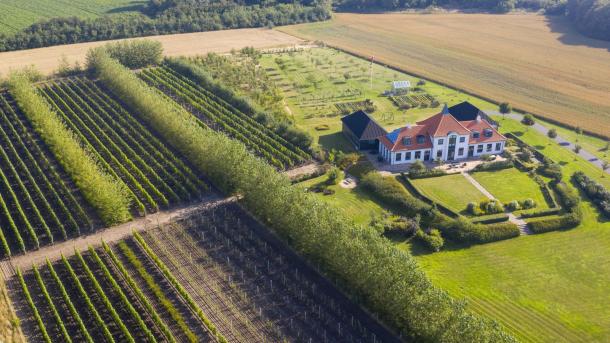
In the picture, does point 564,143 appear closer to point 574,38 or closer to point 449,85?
point 449,85

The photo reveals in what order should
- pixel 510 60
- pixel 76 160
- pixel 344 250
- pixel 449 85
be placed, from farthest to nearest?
pixel 510 60, pixel 449 85, pixel 76 160, pixel 344 250

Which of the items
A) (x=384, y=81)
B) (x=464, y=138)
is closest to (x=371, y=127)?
(x=464, y=138)

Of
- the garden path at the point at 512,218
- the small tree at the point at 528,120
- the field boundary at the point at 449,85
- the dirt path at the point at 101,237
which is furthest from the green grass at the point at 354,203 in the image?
the field boundary at the point at 449,85

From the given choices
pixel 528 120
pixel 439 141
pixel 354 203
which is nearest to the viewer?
pixel 354 203

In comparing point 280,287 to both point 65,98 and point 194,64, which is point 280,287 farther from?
point 194,64

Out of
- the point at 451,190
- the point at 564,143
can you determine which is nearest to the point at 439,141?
the point at 451,190

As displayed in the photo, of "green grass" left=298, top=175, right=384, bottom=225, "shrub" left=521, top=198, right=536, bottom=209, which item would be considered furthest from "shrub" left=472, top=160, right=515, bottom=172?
"green grass" left=298, top=175, right=384, bottom=225

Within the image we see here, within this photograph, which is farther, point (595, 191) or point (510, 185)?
point (510, 185)

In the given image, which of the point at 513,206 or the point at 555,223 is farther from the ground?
the point at 513,206

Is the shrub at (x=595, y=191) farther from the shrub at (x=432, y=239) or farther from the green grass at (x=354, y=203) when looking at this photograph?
the green grass at (x=354, y=203)
